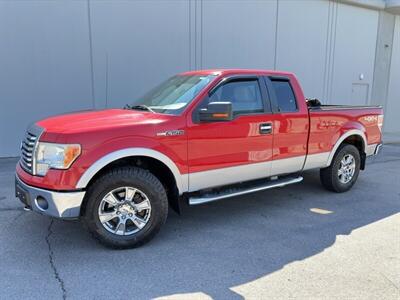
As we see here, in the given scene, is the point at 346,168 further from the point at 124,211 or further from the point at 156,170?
the point at 124,211

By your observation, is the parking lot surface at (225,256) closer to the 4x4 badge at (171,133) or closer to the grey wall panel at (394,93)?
the 4x4 badge at (171,133)

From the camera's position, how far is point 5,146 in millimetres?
8109

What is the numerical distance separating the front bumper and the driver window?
194cm

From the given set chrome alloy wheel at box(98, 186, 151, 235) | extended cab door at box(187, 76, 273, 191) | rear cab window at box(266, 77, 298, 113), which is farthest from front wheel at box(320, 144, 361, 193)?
chrome alloy wheel at box(98, 186, 151, 235)

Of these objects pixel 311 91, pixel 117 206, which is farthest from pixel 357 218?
pixel 311 91

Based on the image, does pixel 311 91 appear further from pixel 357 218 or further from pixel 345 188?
pixel 357 218

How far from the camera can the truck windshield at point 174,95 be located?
14.1 ft

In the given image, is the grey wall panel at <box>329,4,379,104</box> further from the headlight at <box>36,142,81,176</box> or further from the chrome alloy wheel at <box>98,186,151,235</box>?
the headlight at <box>36,142,81,176</box>

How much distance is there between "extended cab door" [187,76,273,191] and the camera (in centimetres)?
427

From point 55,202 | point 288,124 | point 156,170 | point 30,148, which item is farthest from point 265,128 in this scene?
point 30,148

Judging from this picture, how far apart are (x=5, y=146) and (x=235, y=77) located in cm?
596

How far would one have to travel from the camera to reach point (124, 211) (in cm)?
388

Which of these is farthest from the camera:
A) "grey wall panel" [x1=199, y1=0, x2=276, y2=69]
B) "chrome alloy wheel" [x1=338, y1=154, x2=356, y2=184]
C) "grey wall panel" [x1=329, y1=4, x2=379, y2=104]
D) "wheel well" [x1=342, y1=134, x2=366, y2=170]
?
"grey wall panel" [x1=329, y1=4, x2=379, y2=104]

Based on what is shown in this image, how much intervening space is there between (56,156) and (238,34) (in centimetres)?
831
